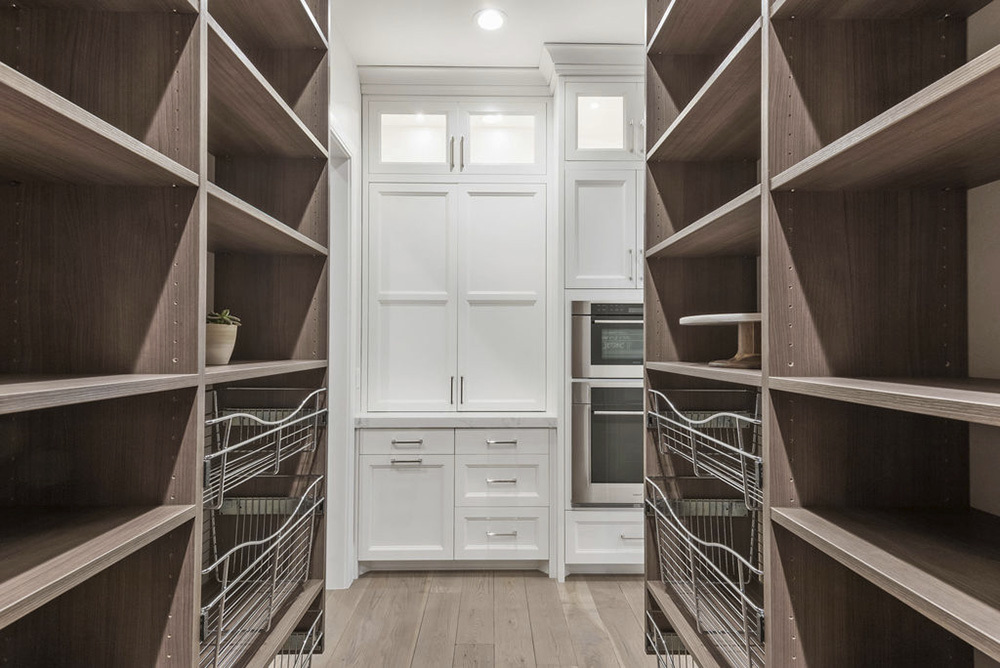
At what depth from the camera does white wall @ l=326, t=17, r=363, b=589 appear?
3.07 metres

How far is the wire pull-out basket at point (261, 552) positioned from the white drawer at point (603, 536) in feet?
4.91

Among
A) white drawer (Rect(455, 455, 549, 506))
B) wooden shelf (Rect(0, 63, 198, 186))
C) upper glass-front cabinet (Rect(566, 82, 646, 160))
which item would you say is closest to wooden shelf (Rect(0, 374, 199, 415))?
wooden shelf (Rect(0, 63, 198, 186))

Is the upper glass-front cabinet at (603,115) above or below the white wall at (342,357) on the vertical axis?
above

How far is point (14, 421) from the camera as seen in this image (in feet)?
3.86

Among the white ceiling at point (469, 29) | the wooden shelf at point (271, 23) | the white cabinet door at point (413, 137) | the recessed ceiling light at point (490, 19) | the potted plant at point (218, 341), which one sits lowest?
the potted plant at point (218, 341)

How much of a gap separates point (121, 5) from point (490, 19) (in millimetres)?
1939

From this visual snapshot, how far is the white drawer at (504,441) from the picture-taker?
127 inches

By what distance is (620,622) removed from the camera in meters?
2.70

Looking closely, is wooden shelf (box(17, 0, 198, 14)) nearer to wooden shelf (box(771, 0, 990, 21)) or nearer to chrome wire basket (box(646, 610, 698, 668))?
wooden shelf (box(771, 0, 990, 21))

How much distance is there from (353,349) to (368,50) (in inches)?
56.2

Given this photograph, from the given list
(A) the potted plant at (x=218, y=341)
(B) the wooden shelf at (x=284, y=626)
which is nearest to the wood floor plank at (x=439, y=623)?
(B) the wooden shelf at (x=284, y=626)

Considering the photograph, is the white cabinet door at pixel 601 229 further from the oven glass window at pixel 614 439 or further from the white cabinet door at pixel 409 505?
the white cabinet door at pixel 409 505

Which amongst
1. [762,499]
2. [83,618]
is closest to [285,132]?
[83,618]

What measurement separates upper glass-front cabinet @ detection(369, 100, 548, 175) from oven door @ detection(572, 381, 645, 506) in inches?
48.1
